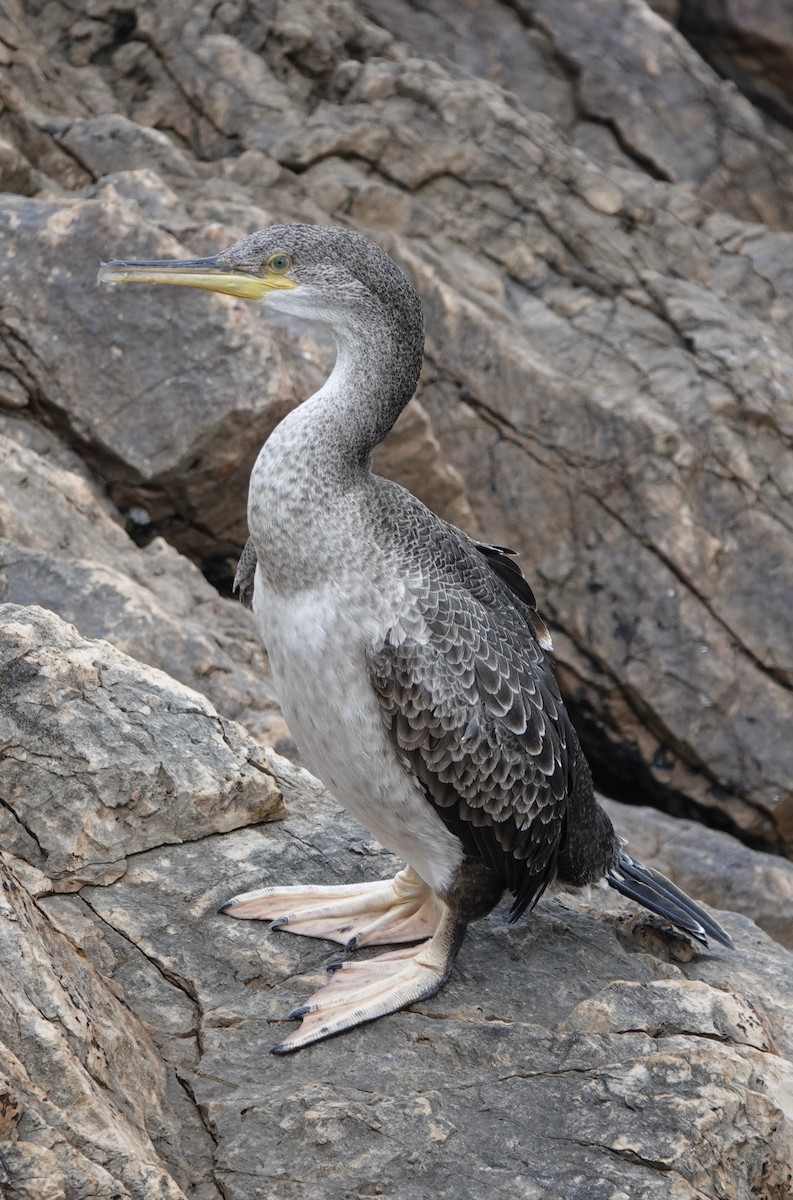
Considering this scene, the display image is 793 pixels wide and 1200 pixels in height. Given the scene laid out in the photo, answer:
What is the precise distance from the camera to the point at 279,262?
15.2ft

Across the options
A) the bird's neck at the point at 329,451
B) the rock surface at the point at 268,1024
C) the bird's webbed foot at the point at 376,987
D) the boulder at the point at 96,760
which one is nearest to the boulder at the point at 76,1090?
the rock surface at the point at 268,1024

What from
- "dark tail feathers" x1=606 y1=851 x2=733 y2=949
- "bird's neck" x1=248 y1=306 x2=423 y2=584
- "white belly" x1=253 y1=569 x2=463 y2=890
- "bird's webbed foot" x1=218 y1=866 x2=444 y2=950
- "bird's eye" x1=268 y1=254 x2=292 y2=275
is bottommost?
"bird's webbed foot" x1=218 y1=866 x2=444 y2=950

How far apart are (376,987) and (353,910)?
0.50 meters

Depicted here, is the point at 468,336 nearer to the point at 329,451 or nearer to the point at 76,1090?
the point at 329,451

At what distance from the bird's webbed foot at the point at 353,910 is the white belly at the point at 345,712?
37 centimetres

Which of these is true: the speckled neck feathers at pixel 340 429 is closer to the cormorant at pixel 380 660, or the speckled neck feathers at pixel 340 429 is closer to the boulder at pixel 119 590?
the cormorant at pixel 380 660

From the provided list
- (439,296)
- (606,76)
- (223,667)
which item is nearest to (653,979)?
(223,667)

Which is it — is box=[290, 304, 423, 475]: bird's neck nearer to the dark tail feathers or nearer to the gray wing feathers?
the gray wing feathers

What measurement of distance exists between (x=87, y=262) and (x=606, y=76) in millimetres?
5337

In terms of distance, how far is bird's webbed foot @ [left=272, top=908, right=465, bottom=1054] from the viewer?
13.6ft

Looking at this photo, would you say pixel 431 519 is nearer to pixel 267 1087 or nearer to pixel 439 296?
pixel 267 1087

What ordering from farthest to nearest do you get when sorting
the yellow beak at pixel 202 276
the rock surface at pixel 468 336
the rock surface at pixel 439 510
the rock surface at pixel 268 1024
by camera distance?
the rock surface at pixel 468 336
the yellow beak at pixel 202 276
the rock surface at pixel 439 510
the rock surface at pixel 268 1024

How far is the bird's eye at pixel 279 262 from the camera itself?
464cm

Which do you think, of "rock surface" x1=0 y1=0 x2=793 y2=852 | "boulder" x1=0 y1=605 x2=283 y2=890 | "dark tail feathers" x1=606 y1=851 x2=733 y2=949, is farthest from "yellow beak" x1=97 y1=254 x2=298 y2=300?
"rock surface" x1=0 y1=0 x2=793 y2=852
